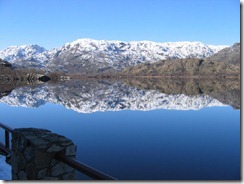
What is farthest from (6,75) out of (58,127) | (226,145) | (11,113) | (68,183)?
(68,183)

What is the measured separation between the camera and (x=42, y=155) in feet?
17.7

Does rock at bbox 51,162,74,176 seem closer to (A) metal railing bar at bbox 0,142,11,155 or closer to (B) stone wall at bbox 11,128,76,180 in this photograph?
(B) stone wall at bbox 11,128,76,180

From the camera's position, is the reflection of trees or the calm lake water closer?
the calm lake water

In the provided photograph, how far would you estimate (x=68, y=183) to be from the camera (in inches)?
208

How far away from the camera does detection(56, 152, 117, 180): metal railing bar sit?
424 centimetres

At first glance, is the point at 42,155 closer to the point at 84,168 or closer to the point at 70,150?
the point at 70,150

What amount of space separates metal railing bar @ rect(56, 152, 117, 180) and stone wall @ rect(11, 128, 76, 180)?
148 millimetres

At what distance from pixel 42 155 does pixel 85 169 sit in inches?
47.1

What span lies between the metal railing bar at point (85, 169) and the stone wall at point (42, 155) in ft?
0.48

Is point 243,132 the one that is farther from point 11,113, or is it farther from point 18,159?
point 11,113

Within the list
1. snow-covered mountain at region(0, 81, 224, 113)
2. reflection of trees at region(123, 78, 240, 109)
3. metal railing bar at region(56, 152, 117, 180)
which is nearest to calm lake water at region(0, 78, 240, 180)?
snow-covered mountain at region(0, 81, 224, 113)

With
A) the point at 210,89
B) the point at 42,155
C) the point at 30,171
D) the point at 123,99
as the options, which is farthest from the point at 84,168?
the point at 210,89

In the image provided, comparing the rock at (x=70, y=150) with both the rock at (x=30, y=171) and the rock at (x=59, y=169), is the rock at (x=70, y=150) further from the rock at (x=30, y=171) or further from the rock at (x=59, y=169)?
the rock at (x=30, y=171)

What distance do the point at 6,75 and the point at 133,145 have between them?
14250cm
